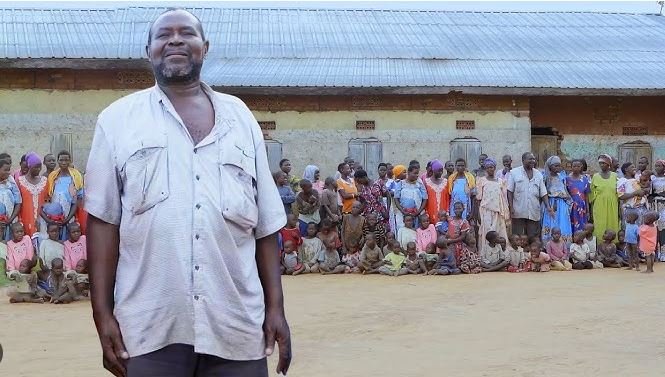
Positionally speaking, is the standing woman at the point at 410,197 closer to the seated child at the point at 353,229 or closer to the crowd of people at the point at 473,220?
the crowd of people at the point at 473,220

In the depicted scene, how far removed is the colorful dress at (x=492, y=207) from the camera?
40.1ft

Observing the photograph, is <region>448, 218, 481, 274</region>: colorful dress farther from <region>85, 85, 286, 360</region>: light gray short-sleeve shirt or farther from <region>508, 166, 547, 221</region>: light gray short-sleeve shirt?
<region>85, 85, 286, 360</region>: light gray short-sleeve shirt

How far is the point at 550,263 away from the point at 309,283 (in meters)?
3.32

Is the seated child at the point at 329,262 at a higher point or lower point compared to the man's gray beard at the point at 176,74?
lower

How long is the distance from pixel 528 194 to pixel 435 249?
1705 mm

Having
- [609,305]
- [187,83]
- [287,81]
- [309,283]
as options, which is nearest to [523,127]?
[287,81]

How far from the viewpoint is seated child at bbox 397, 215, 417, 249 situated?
1168 cm

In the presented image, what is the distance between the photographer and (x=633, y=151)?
57.7 feet

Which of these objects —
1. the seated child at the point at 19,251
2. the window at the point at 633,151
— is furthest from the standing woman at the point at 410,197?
the window at the point at 633,151

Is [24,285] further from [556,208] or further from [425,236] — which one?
[556,208]

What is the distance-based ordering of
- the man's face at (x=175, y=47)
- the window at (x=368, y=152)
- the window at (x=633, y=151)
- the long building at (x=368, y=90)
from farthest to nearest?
1. the window at (x=633, y=151)
2. the window at (x=368, y=152)
3. the long building at (x=368, y=90)
4. the man's face at (x=175, y=47)

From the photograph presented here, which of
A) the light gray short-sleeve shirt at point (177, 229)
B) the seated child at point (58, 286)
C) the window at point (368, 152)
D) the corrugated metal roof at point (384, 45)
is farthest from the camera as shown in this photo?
the corrugated metal roof at point (384, 45)

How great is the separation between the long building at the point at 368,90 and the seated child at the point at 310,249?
5.03 metres

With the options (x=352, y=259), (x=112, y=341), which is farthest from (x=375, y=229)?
(x=112, y=341)
